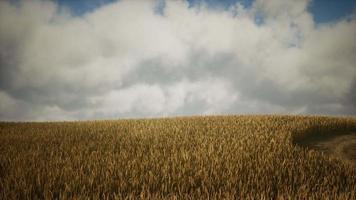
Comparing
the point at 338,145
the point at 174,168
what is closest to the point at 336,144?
the point at 338,145

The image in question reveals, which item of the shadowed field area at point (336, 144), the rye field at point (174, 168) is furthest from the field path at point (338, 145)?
the rye field at point (174, 168)

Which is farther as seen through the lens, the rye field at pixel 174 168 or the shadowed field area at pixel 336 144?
the shadowed field area at pixel 336 144

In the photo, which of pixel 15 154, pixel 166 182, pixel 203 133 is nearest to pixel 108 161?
pixel 166 182

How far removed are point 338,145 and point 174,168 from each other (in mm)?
7829

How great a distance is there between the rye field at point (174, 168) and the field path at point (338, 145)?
120 mm

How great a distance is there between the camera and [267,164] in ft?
31.9

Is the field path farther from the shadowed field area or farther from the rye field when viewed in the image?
the rye field

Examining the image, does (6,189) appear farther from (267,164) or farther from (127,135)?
(127,135)

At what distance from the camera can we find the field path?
12492mm

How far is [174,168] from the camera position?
8.84 metres

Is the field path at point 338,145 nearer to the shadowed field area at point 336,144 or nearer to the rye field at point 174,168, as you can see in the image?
the shadowed field area at point 336,144

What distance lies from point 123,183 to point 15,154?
5.10m

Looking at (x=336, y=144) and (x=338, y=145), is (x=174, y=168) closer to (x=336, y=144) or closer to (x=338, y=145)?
(x=338, y=145)

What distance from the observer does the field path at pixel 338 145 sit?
12.5m
